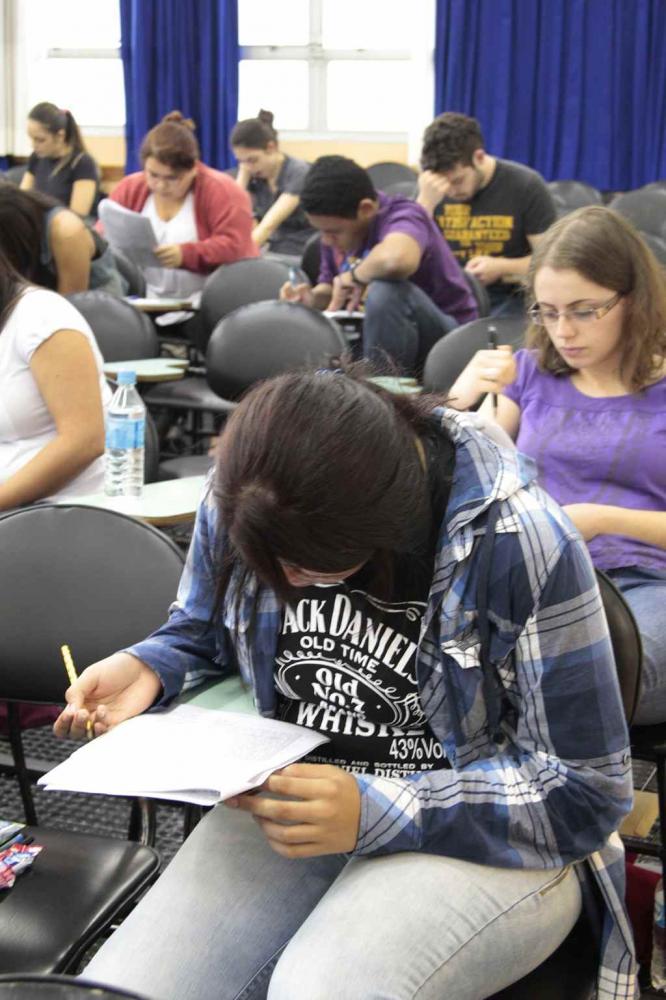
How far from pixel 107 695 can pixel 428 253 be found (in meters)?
2.87

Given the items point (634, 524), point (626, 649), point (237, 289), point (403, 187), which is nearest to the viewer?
point (626, 649)

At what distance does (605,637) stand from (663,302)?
0.93 metres

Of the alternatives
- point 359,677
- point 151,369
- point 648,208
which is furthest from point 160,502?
point 648,208

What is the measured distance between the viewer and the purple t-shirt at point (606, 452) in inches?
72.9

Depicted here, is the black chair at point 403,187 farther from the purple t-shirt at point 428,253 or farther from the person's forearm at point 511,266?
the purple t-shirt at point 428,253

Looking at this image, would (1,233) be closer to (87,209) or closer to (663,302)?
(663,302)

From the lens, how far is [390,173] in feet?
25.0

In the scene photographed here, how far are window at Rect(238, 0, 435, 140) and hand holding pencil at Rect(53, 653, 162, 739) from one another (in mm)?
7155

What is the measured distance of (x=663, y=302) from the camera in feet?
6.23

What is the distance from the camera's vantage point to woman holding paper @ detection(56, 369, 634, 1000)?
1.05m

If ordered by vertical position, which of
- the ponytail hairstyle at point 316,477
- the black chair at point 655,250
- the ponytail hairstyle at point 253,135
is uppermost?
the ponytail hairstyle at point 253,135

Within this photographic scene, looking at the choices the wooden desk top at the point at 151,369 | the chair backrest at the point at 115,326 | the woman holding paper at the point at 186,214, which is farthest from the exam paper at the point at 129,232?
the wooden desk top at the point at 151,369

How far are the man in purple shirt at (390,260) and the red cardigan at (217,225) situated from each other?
871 mm

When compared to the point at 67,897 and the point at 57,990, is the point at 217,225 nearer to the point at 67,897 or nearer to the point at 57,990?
the point at 67,897
